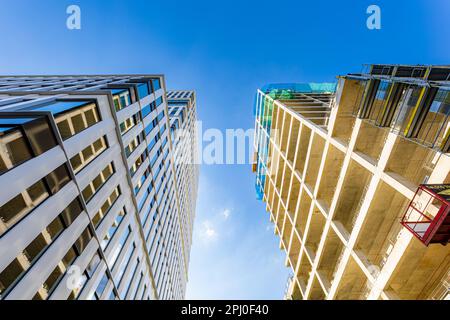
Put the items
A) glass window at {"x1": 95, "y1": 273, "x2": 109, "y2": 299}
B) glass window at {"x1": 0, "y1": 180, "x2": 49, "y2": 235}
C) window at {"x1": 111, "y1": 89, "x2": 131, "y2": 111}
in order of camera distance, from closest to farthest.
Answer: glass window at {"x1": 0, "y1": 180, "x2": 49, "y2": 235} → glass window at {"x1": 95, "y1": 273, "x2": 109, "y2": 299} → window at {"x1": 111, "y1": 89, "x2": 131, "y2": 111}

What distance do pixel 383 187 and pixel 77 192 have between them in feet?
56.0

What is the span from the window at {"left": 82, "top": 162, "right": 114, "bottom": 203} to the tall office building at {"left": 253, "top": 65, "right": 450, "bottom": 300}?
1667cm

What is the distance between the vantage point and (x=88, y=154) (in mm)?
11977

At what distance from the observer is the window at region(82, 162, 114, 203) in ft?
39.1

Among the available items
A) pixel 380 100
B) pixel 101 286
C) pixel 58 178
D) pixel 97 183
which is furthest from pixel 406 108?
pixel 101 286

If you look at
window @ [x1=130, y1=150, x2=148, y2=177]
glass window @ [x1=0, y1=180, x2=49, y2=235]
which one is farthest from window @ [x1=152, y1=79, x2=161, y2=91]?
glass window @ [x1=0, y1=180, x2=49, y2=235]

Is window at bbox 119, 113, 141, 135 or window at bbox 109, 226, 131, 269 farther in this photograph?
window at bbox 119, 113, 141, 135

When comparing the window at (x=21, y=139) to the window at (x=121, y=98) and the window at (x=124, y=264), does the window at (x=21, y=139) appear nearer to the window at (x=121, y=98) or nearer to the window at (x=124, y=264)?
the window at (x=121, y=98)

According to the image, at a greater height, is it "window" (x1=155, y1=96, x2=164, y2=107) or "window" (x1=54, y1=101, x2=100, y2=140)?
"window" (x1=54, y1=101, x2=100, y2=140)

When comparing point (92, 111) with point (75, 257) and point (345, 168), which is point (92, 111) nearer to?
point (75, 257)

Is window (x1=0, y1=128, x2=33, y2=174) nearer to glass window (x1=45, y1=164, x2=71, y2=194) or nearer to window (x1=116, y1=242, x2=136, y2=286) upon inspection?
glass window (x1=45, y1=164, x2=71, y2=194)

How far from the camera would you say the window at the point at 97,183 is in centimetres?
1191
